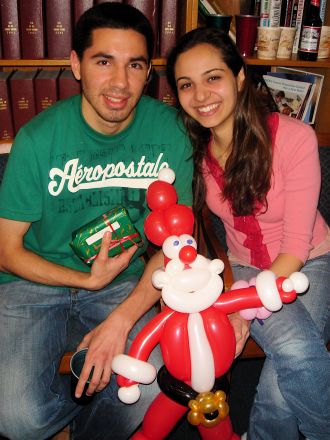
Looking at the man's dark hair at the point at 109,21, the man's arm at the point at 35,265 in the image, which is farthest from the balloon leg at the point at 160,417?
the man's dark hair at the point at 109,21

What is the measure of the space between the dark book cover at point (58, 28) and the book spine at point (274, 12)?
32.4 inches

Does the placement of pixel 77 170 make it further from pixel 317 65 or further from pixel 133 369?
pixel 317 65

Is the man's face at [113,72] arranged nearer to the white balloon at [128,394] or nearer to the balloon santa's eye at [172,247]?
the balloon santa's eye at [172,247]

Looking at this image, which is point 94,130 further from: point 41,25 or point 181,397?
point 181,397

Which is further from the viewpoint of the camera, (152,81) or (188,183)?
(152,81)

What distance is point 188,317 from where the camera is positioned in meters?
1.06

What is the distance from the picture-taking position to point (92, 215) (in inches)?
57.1

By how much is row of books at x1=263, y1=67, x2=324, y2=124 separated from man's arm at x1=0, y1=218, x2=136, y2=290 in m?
1.11

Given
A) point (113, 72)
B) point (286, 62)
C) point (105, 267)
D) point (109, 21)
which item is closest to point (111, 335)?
point (105, 267)

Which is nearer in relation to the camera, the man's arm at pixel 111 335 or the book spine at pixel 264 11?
the man's arm at pixel 111 335

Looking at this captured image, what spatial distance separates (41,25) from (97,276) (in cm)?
101

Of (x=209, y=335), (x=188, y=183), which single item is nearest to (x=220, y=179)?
(x=188, y=183)

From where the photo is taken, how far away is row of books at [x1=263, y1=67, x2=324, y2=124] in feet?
6.68

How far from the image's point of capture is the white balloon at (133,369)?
1.02 meters
